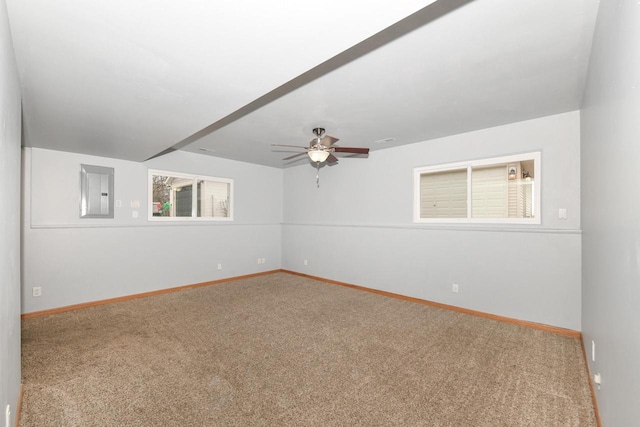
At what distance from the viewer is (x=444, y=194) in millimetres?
4293

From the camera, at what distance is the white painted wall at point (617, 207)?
1067mm

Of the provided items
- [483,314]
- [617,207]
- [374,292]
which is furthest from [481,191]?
[617,207]

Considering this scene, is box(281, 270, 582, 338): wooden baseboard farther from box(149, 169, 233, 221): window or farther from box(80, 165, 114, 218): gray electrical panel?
box(80, 165, 114, 218): gray electrical panel

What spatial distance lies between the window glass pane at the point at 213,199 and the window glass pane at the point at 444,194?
380 cm

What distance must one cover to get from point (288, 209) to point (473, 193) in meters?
3.91

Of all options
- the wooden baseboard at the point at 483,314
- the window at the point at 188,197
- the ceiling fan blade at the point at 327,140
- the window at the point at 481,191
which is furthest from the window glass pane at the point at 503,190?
the window at the point at 188,197

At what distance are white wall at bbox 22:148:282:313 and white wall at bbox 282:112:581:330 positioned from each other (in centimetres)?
132

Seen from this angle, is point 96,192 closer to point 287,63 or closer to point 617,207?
point 287,63

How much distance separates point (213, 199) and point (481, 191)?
4.70 meters

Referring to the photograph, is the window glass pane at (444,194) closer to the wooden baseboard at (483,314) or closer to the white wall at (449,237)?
the white wall at (449,237)

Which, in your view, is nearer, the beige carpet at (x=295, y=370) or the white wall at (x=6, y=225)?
the white wall at (x=6, y=225)

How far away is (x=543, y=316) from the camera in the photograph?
10.8 ft

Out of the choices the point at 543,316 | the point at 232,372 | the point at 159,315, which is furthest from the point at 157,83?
the point at 543,316

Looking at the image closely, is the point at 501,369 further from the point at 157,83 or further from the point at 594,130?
the point at 157,83
